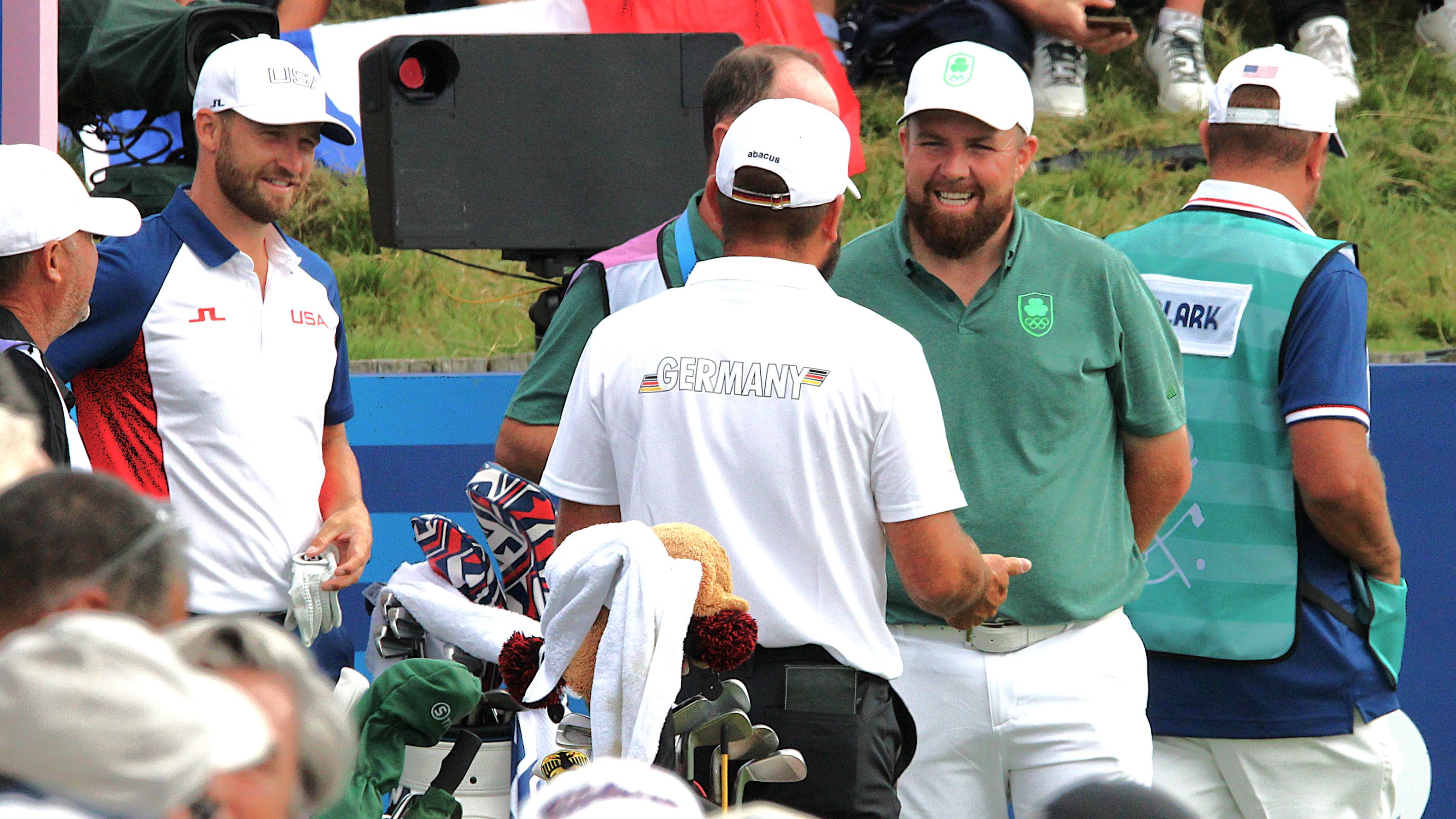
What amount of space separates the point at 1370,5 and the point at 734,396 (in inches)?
243

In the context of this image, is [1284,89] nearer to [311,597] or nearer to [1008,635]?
[1008,635]

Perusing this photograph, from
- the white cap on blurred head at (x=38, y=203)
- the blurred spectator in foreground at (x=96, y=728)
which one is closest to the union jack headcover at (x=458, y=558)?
the white cap on blurred head at (x=38, y=203)

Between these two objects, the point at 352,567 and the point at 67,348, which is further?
the point at 352,567

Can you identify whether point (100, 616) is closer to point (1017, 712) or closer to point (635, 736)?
point (635, 736)

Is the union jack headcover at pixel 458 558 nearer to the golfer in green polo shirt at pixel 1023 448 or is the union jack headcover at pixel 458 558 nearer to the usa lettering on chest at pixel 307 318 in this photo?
the usa lettering on chest at pixel 307 318

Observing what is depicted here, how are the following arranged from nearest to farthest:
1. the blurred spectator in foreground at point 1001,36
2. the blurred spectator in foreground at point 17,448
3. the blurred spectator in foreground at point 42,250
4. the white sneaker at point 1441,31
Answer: the blurred spectator in foreground at point 17,448 → the blurred spectator in foreground at point 42,250 → the blurred spectator in foreground at point 1001,36 → the white sneaker at point 1441,31

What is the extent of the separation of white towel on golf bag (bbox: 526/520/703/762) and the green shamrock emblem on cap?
1327 mm

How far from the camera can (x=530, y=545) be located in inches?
147

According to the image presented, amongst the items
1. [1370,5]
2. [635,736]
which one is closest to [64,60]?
[635,736]

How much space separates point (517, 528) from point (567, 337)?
675 millimetres

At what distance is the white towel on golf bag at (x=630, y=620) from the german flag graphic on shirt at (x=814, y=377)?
389 mm

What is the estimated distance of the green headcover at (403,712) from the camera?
2.89 meters

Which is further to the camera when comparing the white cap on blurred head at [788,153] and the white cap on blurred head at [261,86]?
the white cap on blurred head at [261,86]

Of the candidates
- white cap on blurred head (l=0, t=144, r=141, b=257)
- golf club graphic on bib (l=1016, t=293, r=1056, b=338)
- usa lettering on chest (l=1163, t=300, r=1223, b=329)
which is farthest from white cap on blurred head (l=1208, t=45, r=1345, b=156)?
white cap on blurred head (l=0, t=144, r=141, b=257)
